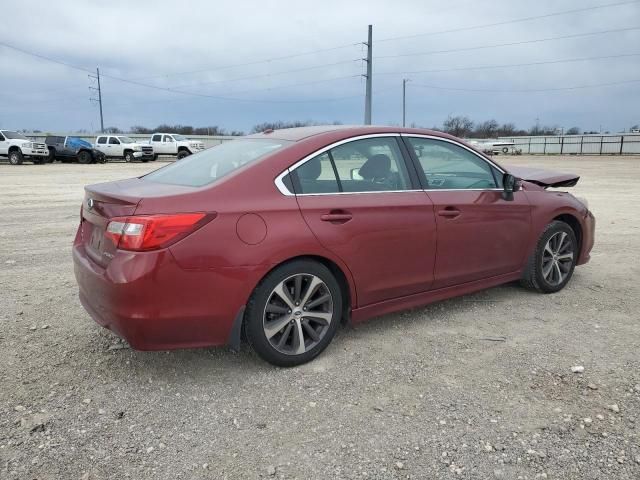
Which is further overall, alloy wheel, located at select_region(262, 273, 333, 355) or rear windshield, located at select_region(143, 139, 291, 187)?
rear windshield, located at select_region(143, 139, 291, 187)

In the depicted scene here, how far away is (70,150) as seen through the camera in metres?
32.2

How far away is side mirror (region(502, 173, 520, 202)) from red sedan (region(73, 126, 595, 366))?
0.5 inches

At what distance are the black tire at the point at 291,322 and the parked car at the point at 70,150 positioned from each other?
32.6 m

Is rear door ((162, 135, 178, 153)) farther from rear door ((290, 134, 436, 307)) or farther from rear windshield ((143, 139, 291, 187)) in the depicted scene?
rear door ((290, 134, 436, 307))

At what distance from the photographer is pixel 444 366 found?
3.50 m

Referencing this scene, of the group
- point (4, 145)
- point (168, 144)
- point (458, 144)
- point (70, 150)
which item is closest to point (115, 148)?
point (70, 150)

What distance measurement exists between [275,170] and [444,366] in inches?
66.6

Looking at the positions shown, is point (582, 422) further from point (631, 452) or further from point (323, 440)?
point (323, 440)

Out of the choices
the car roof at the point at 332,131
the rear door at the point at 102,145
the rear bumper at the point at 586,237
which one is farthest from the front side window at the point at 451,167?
the rear door at the point at 102,145

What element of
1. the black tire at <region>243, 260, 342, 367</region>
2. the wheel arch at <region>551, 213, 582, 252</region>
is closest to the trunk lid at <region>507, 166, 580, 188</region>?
the wheel arch at <region>551, 213, 582, 252</region>

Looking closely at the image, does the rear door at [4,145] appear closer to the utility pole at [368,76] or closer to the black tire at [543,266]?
the utility pole at [368,76]

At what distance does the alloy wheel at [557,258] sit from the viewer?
193 inches

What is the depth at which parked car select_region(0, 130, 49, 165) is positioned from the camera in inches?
1128

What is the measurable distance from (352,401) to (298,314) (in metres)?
0.65
